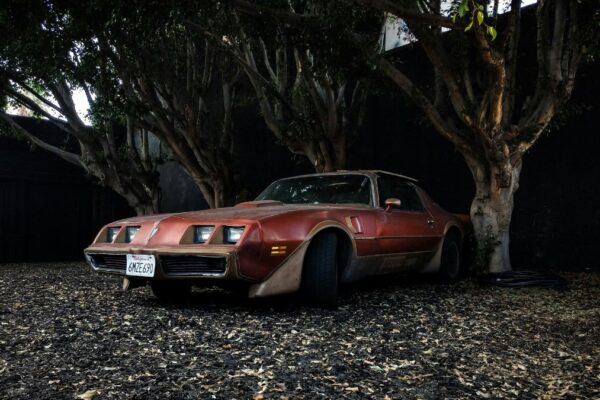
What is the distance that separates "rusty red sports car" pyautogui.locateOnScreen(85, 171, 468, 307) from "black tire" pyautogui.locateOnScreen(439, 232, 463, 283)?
0.64m

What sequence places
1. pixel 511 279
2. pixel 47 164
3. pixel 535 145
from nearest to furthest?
pixel 511 279 < pixel 535 145 < pixel 47 164

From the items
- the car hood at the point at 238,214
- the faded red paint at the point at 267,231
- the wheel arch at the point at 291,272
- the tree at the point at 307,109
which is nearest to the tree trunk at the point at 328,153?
the tree at the point at 307,109

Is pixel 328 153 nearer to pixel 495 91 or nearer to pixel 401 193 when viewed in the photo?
pixel 401 193

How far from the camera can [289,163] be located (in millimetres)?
12930

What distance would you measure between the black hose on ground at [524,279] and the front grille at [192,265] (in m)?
4.00

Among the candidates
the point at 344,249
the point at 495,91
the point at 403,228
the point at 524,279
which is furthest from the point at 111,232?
the point at 524,279

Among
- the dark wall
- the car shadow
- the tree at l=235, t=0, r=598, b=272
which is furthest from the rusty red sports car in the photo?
the dark wall

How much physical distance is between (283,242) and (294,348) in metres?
1.02

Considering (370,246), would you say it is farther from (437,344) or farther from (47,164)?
(47,164)

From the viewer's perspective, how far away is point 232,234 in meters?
4.22

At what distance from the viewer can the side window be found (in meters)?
5.84

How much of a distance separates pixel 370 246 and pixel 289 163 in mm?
7958

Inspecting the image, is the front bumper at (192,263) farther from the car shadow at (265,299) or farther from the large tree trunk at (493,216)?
the large tree trunk at (493,216)

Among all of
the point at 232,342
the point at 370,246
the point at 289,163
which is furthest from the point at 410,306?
the point at 289,163
